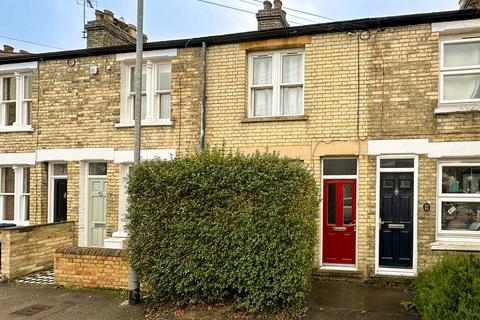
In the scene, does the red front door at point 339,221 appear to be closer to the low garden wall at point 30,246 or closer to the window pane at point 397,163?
the window pane at point 397,163

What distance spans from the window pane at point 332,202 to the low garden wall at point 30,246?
7138 mm

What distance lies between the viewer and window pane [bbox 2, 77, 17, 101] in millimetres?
12453

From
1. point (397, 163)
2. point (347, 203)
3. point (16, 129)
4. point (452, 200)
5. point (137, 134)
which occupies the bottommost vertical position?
point (347, 203)

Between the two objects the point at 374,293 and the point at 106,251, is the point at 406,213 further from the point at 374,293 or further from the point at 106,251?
the point at 106,251

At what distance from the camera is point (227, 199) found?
6824 millimetres

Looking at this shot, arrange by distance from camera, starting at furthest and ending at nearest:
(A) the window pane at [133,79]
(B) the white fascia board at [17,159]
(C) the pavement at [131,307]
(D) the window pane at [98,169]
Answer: (B) the white fascia board at [17,159], (D) the window pane at [98,169], (A) the window pane at [133,79], (C) the pavement at [131,307]

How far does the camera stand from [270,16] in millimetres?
11312

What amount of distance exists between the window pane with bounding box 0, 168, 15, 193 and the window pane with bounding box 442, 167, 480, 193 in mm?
12164

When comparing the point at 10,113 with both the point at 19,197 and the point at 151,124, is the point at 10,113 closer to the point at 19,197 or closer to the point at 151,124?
the point at 19,197

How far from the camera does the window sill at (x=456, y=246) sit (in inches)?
331

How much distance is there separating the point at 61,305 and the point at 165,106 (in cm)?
571

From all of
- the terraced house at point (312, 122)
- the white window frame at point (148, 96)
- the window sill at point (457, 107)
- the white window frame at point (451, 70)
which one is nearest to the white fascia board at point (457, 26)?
the terraced house at point (312, 122)

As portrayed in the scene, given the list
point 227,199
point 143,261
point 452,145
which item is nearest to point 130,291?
point 143,261

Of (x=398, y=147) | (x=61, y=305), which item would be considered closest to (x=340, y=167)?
(x=398, y=147)
